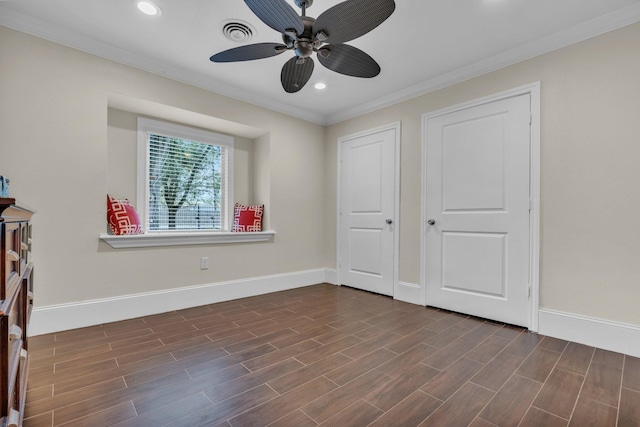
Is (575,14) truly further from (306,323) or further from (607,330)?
(306,323)

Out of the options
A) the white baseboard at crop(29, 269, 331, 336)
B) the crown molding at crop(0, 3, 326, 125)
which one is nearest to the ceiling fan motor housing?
the crown molding at crop(0, 3, 326, 125)

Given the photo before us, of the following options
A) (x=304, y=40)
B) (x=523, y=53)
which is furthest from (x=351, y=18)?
(x=523, y=53)

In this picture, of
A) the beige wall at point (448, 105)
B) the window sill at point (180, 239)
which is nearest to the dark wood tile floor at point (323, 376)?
the beige wall at point (448, 105)

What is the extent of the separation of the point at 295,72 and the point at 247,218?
215cm

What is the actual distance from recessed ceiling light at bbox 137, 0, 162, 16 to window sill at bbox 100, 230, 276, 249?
1.86m

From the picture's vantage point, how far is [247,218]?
3.95 m

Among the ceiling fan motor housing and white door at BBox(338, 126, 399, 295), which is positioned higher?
the ceiling fan motor housing

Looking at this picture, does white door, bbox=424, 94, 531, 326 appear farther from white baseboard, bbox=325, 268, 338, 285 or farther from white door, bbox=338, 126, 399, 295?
white baseboard, bbox=325, 268, 338, 285

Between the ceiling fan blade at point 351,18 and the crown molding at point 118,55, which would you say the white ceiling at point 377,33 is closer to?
the crown molding at point 118,55

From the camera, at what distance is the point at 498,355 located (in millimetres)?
2127

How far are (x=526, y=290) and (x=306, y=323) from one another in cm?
193

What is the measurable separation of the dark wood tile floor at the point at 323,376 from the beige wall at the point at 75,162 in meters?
0.47

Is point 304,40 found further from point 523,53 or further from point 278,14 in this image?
point 523,53

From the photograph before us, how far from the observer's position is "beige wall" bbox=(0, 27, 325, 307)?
2.36m
